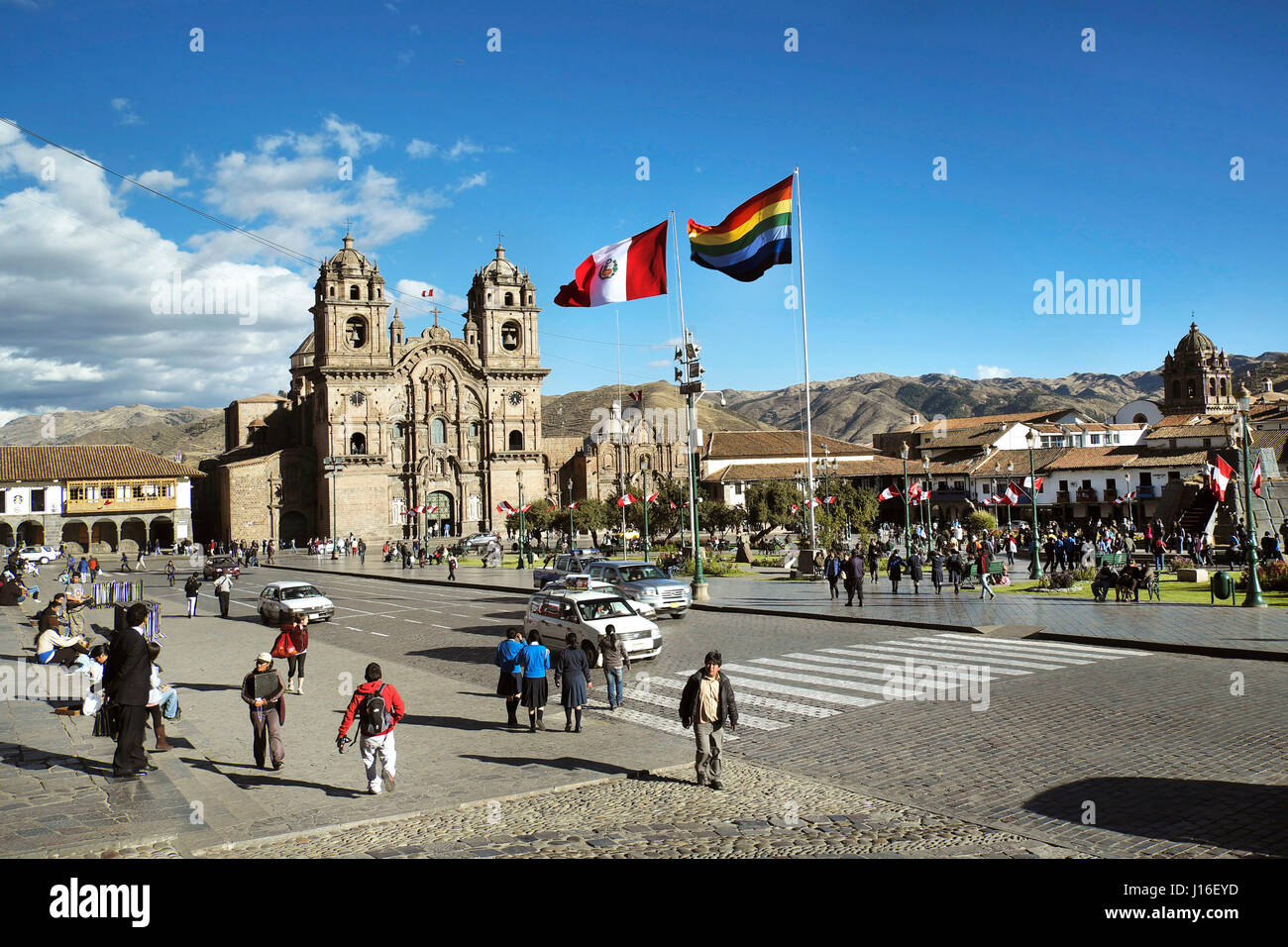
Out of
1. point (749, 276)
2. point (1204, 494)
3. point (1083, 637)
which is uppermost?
point (749, 276)

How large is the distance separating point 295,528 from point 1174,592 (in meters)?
66.2

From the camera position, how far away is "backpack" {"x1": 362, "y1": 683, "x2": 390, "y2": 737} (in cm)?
880

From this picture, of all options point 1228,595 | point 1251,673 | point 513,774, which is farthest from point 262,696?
point 1228,595

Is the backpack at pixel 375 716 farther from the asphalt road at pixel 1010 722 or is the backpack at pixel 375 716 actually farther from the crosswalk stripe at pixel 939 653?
the crosswalk stripe at pixel 939 653

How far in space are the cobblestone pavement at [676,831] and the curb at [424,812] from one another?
0.12ft

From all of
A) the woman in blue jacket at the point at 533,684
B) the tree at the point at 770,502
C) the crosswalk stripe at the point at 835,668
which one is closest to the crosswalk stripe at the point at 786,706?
the crosswalk stripe at the point at 835,668

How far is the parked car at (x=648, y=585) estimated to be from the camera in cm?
2311

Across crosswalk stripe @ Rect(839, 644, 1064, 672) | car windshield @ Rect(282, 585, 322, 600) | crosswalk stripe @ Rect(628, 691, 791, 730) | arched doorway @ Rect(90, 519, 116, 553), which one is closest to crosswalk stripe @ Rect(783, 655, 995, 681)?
crosswalk stripe @ Rect(839, 644, 1064, 672)

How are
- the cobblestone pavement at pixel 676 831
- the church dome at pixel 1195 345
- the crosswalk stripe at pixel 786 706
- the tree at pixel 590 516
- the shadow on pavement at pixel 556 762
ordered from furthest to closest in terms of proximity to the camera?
1. the church dome at pixel 1195 345
2. the tree at pixel 590 516
3. the crosswalk stripe at pixel 786 706
4. the shadow on pavement at pixel 556 762
5. the cobblestone pavement at pixel 676 831

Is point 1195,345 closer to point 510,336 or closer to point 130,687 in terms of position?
point 510,336

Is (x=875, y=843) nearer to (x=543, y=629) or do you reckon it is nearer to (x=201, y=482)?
(x=543, y=629)

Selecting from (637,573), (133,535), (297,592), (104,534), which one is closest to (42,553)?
(104,534)

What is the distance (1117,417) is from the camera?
98.6m

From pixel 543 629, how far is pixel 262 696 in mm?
7312
